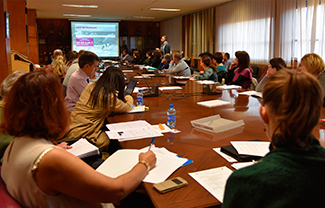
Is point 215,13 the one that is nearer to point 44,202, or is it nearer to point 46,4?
point 46,4

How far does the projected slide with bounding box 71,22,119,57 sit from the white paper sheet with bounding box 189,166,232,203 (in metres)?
14.3

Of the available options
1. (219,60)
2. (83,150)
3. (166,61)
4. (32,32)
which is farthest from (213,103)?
(32,32)

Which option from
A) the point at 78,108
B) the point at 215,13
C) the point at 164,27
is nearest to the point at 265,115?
the point at 78,108

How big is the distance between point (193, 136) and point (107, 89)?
98 centimetres

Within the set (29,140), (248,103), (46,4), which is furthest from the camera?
(46,4)

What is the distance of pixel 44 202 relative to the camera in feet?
3.47

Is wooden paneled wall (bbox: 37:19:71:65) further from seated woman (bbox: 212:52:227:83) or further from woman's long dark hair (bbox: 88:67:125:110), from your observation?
woman's long dark hair (bbox: 88:67:125:110)

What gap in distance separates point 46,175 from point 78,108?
1651mm

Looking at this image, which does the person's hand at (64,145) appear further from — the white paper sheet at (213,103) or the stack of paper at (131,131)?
the white paper sheet at (213,103)

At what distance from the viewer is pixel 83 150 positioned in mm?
1883

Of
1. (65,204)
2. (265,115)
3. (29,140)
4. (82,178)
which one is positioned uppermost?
(265,115)

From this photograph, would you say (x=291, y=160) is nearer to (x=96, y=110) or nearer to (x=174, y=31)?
(x=96, y=110)

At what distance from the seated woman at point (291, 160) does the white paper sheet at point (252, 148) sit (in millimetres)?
718

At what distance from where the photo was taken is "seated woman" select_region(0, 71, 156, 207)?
3.36ft
